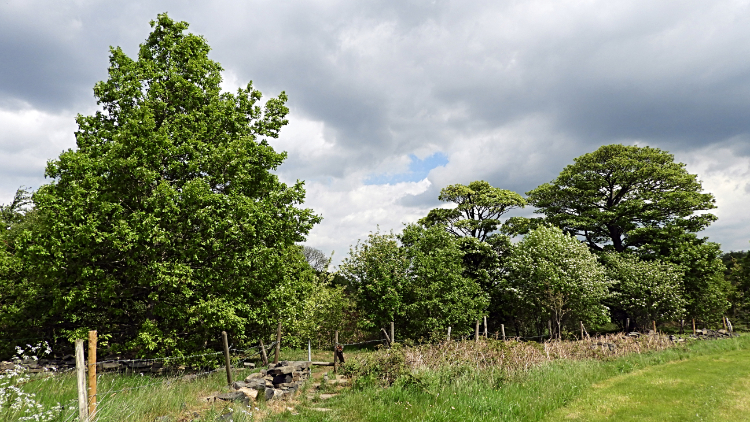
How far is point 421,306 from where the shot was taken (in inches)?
961

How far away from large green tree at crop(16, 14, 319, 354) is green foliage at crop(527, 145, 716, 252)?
2512 cm

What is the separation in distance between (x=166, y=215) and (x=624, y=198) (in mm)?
33932

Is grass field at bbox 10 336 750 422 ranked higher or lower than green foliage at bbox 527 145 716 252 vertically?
lower

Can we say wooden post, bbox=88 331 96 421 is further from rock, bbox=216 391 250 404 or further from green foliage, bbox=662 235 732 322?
green foliage, bbox=662 235 732 322

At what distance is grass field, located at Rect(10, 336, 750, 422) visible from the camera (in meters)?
8.28

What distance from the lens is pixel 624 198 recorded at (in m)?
31.8

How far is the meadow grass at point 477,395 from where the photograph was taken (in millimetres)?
8547

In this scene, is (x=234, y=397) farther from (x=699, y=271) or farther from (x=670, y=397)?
(x=699, y=271)

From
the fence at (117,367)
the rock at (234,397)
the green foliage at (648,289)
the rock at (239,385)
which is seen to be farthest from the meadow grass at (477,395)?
the green foliage at (648,289)

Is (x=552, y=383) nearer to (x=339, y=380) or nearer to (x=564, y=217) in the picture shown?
(x=339, y=380)

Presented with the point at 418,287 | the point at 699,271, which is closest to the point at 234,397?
the point at 418,287

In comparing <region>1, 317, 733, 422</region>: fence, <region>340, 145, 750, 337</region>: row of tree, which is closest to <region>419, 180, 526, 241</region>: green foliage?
<region>340, 145, 750, 337</region>: row of tree

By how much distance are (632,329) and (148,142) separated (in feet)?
112

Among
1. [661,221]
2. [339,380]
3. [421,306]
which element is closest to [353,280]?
[421,306]
